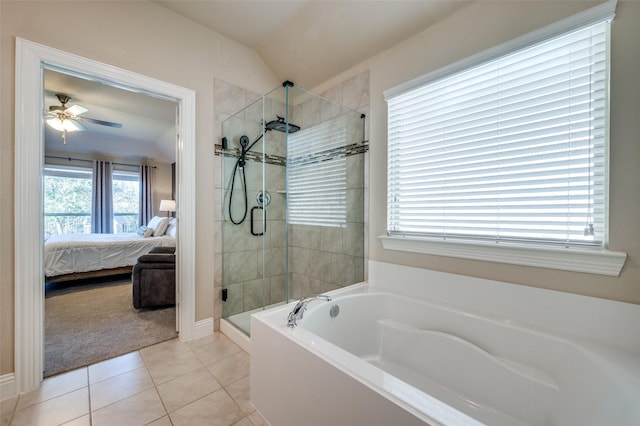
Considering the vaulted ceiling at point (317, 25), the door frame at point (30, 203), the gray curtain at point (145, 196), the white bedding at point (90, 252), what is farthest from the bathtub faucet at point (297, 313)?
the gray curtain at point (145, 196)

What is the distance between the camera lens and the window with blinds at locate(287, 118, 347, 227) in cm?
242

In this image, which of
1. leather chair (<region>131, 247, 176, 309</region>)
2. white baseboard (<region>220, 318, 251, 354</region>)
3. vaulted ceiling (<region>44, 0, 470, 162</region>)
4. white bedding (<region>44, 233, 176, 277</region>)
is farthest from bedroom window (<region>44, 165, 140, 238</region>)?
white baseboard (<region>220, 318, 251, 354</region>)

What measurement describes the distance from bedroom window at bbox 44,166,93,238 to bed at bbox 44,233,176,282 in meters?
2.18

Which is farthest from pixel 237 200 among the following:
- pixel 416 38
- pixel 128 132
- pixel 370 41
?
pixel 128 132

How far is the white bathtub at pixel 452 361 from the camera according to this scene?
3.08 feet

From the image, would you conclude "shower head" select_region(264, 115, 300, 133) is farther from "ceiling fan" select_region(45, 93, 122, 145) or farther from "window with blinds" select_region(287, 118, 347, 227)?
"ceiling fan" select_region(45, 93, 122, 145)

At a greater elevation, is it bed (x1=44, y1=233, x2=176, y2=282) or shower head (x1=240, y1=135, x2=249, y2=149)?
shower head (x1=240, y1=135, x2=249, y2=149)

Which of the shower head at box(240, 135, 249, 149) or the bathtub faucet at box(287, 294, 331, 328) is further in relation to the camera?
the shower head at box(240, 135, 249, 149)

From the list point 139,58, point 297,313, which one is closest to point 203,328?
point 297,313

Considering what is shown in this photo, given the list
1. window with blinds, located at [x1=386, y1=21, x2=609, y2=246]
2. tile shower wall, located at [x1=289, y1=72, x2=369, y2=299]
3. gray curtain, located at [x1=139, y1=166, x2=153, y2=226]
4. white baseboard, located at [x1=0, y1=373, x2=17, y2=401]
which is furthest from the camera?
gray curtain, located at [x1=139, y1=166, x2=153, y2=226]

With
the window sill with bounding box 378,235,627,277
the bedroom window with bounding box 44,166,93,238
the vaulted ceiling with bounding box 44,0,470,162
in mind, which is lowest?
the window sill with bounding box 378,235,627,277

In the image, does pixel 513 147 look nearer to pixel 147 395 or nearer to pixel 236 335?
pixel 236 335

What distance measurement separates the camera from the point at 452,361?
4.77ft

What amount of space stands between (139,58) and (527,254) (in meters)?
2.90
